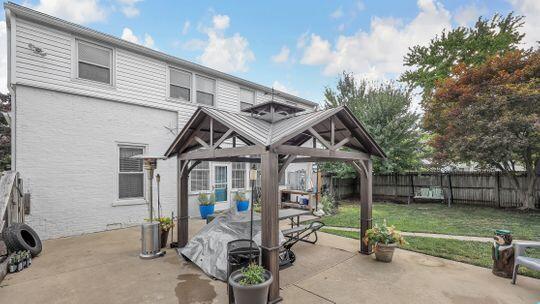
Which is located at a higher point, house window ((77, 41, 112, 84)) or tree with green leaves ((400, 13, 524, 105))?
tree with green leaves ((400, 13, 524, 105))

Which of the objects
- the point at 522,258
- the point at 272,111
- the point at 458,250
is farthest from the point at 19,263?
the point at 458,250

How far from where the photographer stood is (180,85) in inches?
384

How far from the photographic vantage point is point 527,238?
6.49 meters

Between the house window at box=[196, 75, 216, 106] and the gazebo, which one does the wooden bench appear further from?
the house window at box=[196, 75, 216, 106]

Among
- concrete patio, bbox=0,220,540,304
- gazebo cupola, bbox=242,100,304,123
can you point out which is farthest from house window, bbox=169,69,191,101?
concrete patio, bbox=0,220,540,304

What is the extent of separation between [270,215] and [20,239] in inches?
212

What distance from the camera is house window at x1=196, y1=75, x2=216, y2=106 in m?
10.3

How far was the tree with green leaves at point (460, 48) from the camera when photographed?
15033 mm

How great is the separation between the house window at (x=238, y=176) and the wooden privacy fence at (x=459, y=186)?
8.29 meters

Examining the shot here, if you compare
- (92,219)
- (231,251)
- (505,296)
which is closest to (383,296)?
(505,296)

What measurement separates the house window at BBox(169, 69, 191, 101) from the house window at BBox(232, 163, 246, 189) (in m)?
3.63

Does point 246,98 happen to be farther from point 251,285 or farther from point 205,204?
point 251,285

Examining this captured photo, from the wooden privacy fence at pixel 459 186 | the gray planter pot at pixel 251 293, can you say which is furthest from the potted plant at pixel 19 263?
the wooden privacy fence at pixel 459 186

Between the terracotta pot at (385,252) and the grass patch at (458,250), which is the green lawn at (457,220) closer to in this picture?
the grass patch at (458,250)
